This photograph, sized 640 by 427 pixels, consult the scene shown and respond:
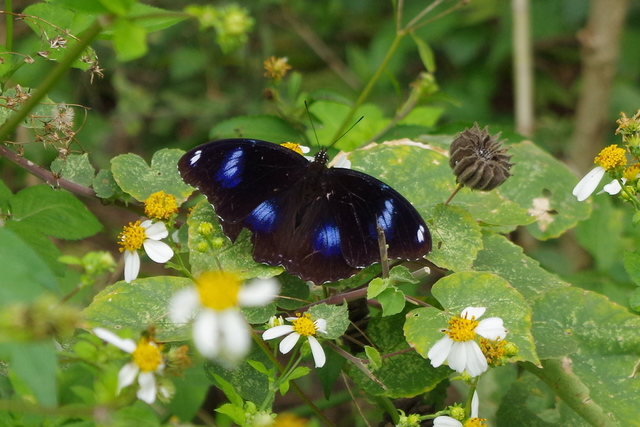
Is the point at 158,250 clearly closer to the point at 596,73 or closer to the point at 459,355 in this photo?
the point at 459,355

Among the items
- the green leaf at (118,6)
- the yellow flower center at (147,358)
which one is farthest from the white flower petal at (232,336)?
the green leaf at (118,6)

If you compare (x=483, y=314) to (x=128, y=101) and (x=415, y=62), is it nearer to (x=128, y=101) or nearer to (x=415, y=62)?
(x=128, y=101)

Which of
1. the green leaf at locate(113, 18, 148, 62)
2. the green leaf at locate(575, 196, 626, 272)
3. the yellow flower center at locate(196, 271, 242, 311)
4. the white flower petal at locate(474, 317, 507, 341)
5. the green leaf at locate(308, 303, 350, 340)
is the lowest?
the yellow flower center at locate(196, 271, 242, 311)

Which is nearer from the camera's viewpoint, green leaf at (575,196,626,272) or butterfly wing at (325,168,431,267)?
butterfly wing at (325,168,431,267)

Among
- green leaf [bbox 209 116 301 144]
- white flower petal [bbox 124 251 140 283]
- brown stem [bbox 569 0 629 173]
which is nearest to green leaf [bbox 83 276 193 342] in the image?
white flower petal [bbox 124 251 140 283]

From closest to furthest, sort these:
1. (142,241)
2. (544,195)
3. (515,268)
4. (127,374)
A: (127,374), (142,241), (515,268), (544,195)

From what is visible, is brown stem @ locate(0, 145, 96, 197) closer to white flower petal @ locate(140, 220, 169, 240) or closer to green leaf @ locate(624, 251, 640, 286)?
white flower petal @ locate(140, 220, 169, 240)

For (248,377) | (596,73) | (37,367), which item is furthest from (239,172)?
(596,73)
